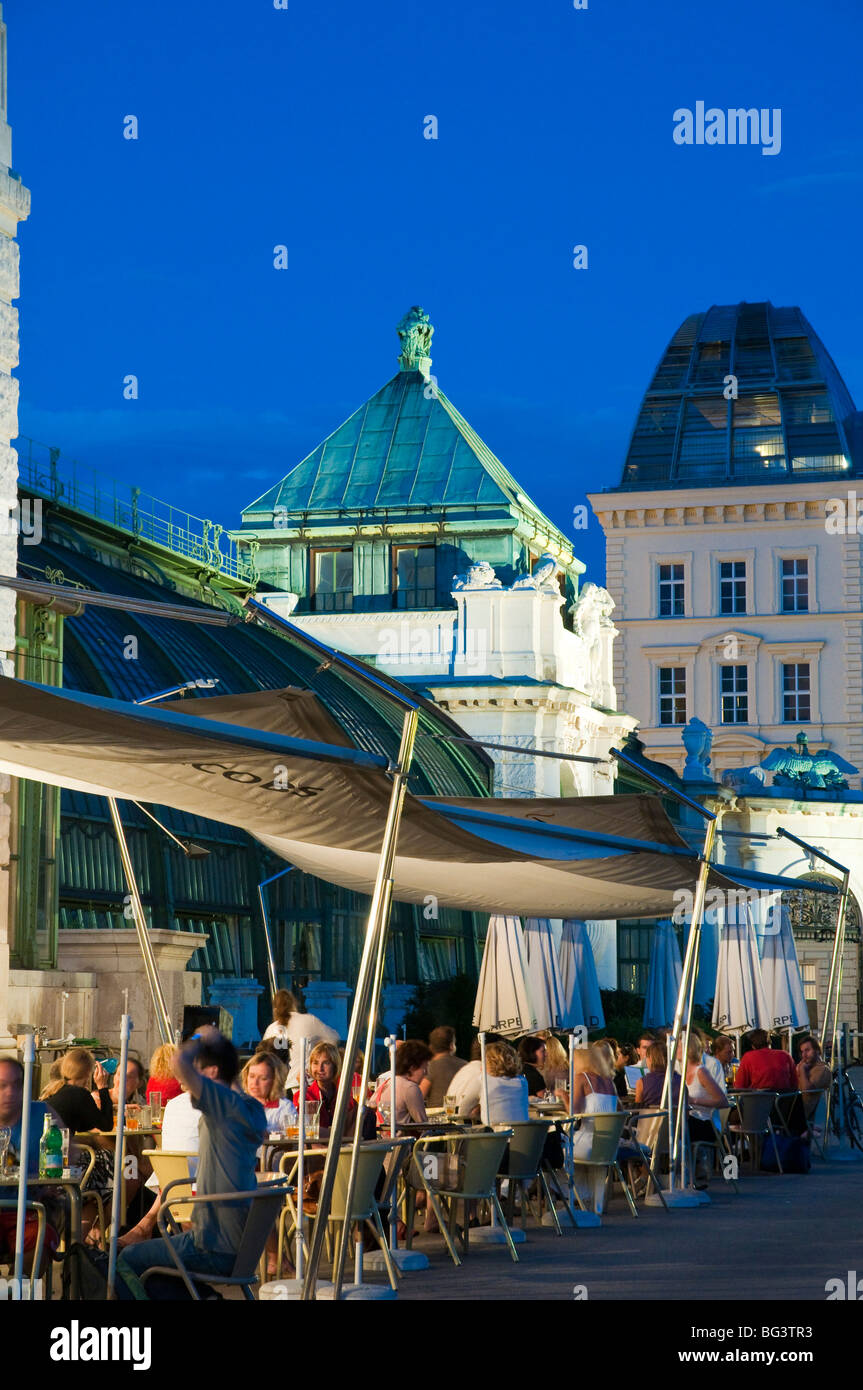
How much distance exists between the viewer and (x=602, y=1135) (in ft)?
57.8

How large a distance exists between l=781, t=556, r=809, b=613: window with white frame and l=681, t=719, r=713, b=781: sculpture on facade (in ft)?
42.9

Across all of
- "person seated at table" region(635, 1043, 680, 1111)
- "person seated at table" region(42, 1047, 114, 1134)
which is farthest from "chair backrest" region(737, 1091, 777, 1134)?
"person seated at table" region(42, 1047, 114, 1134)

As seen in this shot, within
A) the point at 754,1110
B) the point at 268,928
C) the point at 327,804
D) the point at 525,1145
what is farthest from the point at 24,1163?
the point at 268,928

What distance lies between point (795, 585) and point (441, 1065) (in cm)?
5502

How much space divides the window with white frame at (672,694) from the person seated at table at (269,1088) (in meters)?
58.2

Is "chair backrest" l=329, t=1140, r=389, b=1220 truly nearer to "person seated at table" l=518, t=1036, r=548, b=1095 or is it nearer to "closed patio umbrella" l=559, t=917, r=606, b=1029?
"person seated at table" l=518, t=1036, r=548, b=1095

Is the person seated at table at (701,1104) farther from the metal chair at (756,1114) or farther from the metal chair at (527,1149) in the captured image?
the metal chair at (527,1149)

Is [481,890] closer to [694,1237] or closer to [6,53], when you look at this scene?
[694,1237]

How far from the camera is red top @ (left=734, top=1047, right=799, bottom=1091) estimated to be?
942 inches

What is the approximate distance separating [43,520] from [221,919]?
727 cm

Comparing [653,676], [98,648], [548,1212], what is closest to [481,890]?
[548,1212]

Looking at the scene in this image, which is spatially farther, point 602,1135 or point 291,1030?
point 291,1030

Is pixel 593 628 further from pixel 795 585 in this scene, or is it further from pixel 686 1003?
pixel 686 1003

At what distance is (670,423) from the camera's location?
255 feet
